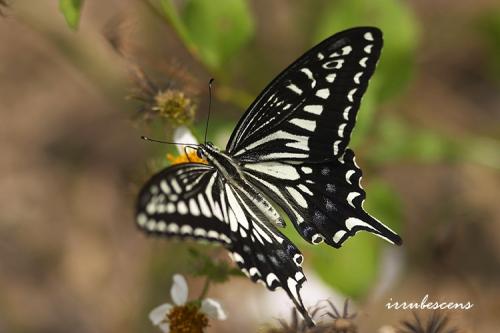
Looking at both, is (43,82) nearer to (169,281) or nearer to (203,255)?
(169,281)

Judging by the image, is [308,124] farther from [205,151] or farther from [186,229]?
[186,229]

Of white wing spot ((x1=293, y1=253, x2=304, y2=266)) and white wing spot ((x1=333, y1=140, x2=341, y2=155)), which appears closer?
white wing spot ((x1=293, y1=253, x2=304, y2=266))

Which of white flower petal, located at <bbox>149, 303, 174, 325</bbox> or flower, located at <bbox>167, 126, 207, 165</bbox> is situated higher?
flower, located at <bbox>167, 126, 207, 165</bbox>

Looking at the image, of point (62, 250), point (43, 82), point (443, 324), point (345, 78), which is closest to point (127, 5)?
point (43, 82)

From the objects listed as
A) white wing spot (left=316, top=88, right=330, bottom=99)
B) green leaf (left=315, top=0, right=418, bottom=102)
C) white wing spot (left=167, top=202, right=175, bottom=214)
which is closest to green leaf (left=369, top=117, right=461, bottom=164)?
green leaf (left=315, top=0, right=418, bottom=102)

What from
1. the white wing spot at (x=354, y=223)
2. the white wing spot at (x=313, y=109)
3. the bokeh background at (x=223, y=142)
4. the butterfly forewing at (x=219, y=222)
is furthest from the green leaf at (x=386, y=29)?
the butterfly forewing at (x=219, y=222)

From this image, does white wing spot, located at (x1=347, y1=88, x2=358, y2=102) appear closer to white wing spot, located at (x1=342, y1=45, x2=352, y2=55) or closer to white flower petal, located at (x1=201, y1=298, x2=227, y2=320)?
white wing spot, located at (x1=342, y1=45, x2=352, y2=55)

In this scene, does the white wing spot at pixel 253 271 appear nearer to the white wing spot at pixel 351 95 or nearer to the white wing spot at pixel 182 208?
the white wing spot at pixel 182 208

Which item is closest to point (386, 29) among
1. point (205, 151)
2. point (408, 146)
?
point (408, 146)

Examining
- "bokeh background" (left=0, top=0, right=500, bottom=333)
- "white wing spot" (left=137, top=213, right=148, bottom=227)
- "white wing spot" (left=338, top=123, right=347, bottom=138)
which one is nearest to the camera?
"white wing spot" (left=137, top=213, right=148, bottom=227)
